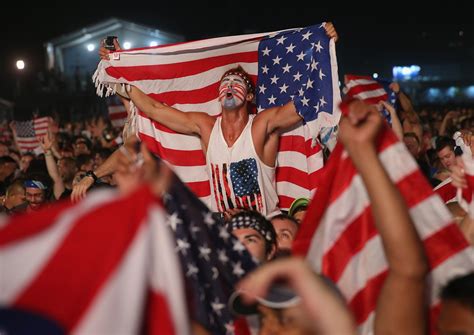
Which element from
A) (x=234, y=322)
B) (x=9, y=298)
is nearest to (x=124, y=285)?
(x=9, y=298)

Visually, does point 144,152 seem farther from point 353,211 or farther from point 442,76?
point 442,76

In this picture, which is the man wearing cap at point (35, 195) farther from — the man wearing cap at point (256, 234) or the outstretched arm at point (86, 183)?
the man wearing cap at point (256, 234)

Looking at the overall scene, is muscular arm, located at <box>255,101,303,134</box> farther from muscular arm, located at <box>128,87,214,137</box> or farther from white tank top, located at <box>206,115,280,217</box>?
muscular arm, located at <box>128,87,214,137</box>

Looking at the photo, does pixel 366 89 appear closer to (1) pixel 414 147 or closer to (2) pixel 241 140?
(1) pixel 414 147

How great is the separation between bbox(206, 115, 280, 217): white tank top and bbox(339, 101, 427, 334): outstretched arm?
11.6 feet

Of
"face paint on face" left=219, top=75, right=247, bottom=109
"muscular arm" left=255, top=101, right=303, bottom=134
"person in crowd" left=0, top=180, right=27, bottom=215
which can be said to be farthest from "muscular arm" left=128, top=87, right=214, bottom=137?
"person in crowd" left=0, top=180, right=27, bottom=215

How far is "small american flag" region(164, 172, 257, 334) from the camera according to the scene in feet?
11.9

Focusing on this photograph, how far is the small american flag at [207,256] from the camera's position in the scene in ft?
11.9

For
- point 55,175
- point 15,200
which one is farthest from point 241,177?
point 55,175

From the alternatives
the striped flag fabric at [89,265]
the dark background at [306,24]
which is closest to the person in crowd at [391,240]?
the striped flag fabric at [89,265]

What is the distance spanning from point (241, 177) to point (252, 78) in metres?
1.22

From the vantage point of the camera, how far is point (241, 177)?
21.6 feet

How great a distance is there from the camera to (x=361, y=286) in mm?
3428

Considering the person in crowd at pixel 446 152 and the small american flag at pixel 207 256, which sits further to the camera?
the person in crowd at pixel 446 152
